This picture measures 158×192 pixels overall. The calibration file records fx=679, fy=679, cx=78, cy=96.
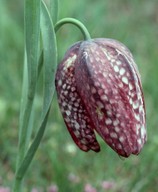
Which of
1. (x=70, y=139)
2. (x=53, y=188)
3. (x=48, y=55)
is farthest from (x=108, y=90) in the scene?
(x=70, y=139)

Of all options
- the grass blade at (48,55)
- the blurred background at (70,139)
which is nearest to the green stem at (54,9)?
the grass blade at (48,55)

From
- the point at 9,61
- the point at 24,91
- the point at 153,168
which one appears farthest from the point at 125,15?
the point at 24,91

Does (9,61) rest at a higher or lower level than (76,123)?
lower

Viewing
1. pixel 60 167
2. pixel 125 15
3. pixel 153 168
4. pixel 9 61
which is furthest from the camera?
pixel 125 15

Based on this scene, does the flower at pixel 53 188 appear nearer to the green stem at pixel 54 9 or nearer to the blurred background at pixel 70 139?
the blurred background at pixel 70 139

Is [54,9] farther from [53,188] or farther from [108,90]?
[53,188]

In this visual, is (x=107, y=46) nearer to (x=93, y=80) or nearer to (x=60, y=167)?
(x=93, y=80)

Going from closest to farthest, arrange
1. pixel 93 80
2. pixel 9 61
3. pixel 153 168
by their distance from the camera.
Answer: pixel 93 80 < pixel 153 168 < pixel 9 61

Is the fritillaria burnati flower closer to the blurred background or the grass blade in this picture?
the grass blade
